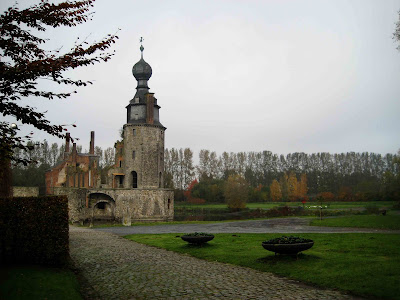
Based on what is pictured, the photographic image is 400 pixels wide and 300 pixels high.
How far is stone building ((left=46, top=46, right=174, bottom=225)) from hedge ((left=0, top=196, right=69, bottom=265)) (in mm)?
24900

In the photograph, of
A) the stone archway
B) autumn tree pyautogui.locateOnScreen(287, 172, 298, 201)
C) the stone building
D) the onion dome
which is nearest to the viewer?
the stone building

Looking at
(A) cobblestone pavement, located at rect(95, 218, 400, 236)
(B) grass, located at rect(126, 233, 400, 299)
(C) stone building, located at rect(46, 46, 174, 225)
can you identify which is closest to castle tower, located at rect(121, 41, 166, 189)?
(C) stone building, located at rect(46, 46, 174, 225)

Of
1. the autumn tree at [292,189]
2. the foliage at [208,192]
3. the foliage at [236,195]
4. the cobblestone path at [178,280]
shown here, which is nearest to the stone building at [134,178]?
the foliage at [236,195]

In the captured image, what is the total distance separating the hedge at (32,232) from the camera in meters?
9.89

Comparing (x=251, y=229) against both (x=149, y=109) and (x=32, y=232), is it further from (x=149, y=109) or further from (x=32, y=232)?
(x=149, y=109)

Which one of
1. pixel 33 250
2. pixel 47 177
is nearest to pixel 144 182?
pixel 47 177

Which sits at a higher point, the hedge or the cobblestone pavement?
the hedge

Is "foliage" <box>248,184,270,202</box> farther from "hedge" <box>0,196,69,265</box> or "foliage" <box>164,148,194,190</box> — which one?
"hedge" <box>0,196,69,265</box>

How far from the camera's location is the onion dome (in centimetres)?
3978

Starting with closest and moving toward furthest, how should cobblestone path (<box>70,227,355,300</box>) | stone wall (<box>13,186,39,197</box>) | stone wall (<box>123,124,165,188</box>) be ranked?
cobblestone path (<box>70,227,355,300</box>)
stone wall (<box>123,124,165,188</box>)
stone wall (<box>13,186,39,197</box>)

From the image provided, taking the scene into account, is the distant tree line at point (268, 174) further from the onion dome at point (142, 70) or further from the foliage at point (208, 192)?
the onion dome at point (142, 70)

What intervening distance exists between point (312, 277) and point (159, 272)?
4042 mm

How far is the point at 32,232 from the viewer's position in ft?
33.3

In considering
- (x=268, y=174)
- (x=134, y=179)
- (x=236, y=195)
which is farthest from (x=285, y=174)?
(x=134, y=179)
